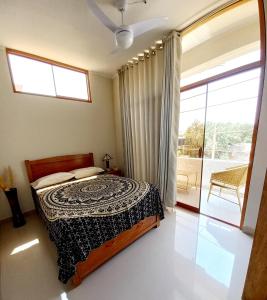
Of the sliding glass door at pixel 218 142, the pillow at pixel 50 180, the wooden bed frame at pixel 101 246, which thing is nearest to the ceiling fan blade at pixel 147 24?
the sliding glass door at pixel 218 142

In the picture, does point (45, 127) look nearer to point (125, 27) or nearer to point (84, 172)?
point (84, 172)

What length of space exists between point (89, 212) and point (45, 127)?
6.66 feet

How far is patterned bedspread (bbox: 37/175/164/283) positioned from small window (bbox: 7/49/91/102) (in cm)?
185

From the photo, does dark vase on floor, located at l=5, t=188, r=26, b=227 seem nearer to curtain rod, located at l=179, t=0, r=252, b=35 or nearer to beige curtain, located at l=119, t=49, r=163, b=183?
beige curtain, located at l=119, t=49, r=163, b=183

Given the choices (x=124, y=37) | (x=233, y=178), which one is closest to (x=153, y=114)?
(x=124, y=37)

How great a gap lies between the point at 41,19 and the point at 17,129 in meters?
1.67

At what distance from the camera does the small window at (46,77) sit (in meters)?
2.46

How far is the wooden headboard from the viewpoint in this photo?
→ 259 cm

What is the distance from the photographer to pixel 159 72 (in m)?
2.48

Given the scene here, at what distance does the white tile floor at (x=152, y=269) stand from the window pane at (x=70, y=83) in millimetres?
2620

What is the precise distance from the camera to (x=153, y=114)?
2.66m

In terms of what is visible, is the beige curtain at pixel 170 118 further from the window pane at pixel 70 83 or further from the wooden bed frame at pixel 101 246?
the window pane at pixel 70 83

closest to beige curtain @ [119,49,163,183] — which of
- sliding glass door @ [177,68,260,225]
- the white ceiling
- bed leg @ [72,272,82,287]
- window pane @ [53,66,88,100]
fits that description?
the white ceiling

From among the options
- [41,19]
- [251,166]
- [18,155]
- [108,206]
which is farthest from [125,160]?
[41,19]
